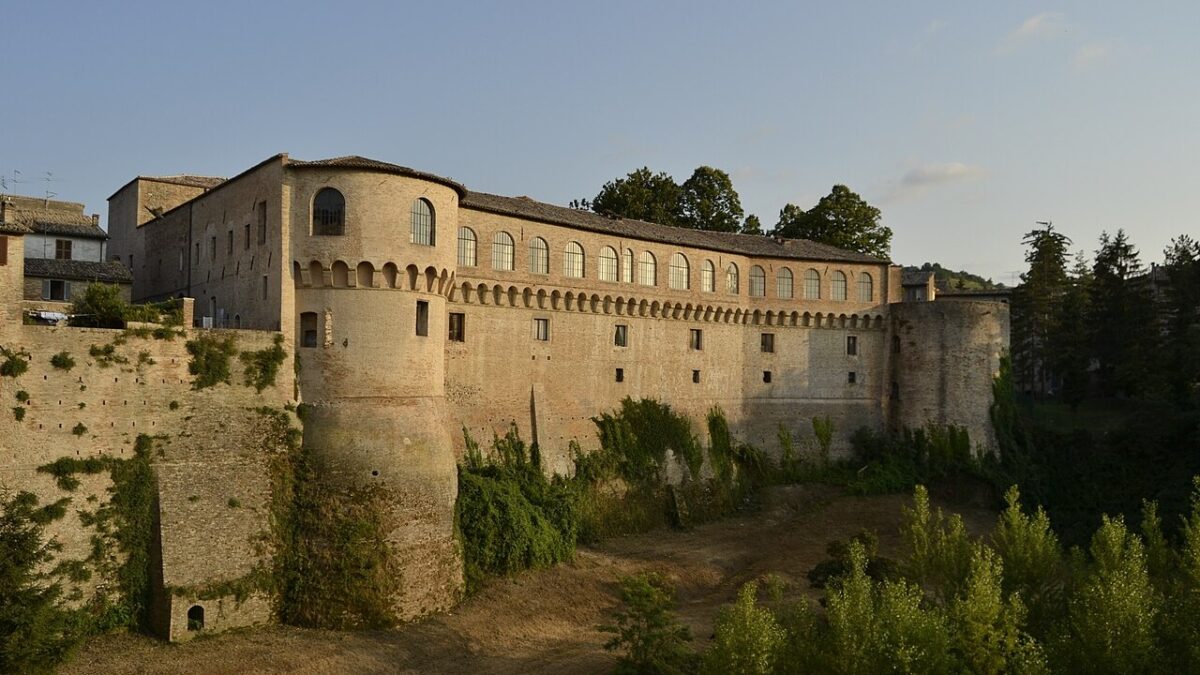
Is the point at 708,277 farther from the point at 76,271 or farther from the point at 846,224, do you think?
the point at 76,271

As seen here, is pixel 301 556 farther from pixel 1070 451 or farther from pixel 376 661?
pixel 1070 451

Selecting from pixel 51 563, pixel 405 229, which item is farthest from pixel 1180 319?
pixel 51 563

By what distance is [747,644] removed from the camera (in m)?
15.9

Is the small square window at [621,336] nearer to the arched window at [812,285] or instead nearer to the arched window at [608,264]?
the arched window at [608,264]

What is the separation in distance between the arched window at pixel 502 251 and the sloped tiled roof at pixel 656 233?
0.90 m

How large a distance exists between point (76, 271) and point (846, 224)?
4095cm

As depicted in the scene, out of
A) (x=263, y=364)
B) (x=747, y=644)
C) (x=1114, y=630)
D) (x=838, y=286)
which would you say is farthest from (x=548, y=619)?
(x=838, y=286)

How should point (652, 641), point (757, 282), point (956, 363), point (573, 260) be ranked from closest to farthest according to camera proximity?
point (652, 641) → point (573, 260) → point (956, 363) → point (757, 282)

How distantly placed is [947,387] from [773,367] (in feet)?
28.1

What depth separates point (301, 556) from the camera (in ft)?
81.8

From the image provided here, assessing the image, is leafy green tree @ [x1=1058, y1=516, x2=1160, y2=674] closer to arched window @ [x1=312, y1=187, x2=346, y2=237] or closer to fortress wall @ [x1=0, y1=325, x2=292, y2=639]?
fortress wall @ [x1=0, y1=325, x2=292, y2=639]

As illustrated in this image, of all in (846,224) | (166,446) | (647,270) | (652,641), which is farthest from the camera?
(846,224)

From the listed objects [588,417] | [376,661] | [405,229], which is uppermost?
[405,229]

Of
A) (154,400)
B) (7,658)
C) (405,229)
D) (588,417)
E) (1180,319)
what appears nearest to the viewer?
(7,658)
